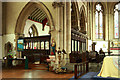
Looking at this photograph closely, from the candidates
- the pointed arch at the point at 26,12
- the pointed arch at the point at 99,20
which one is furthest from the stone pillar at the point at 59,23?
the pointed arch at the point at 99,20

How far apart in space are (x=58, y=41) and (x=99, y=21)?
11159 mm

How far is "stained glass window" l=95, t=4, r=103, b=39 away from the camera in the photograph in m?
19.1

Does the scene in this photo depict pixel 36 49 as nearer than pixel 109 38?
Yes

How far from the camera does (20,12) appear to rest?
1279cm

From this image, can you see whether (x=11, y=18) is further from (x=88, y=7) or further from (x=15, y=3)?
(x=88, y=7)

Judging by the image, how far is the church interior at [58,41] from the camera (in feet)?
21.4

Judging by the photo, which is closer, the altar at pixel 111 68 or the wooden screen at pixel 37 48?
the altar at pixel 111 68

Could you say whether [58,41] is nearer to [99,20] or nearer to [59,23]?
[59,23]

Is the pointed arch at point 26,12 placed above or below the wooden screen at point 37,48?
above

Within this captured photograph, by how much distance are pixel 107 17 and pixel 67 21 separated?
10.3 metres

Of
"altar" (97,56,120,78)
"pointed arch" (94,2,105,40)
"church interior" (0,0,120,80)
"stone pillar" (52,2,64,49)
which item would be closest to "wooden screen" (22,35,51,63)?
"church interior" (0,0,120,80)

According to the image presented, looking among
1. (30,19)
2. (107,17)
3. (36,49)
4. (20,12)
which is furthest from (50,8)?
(107,17)

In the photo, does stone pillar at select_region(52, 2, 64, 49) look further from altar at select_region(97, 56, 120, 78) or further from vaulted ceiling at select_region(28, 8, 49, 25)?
vaulted ceiling at select_region(28, 8, 49, 25)

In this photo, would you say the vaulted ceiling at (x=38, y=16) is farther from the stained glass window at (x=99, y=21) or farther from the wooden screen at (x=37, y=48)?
the stained glass window at (x=99, y=21)
